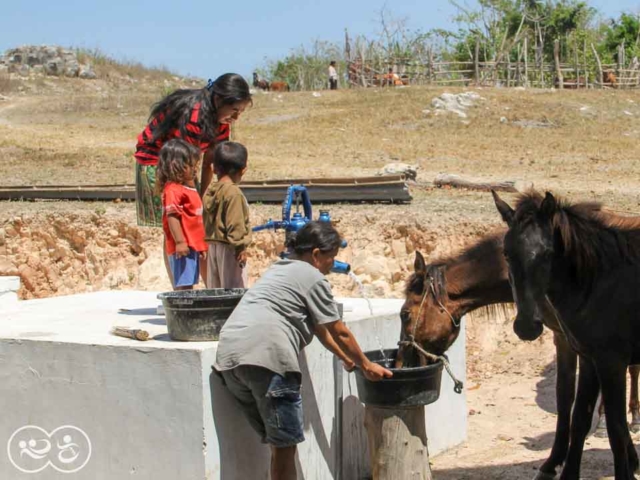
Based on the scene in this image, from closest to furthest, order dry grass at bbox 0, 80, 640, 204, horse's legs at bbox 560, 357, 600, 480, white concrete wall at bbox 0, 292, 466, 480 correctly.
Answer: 1. white concrete wall at bbox 0, 292, 466, 480
2. horse's legs at bbox 560, 357, 600, 480
3. dry grass at bbox 0, 80, 640, 204

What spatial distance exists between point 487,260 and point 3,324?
3117 mm

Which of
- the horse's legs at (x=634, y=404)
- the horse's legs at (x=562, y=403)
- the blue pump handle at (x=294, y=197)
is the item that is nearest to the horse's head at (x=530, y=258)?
the horse's legs at (x=562, y=403)

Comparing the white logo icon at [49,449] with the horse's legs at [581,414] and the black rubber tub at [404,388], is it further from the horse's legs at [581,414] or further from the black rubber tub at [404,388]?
the horse's legs at [581,414]

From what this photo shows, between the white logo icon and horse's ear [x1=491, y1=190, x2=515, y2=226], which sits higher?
horse's ear [x1=491, y1=190, x2=515, y2=226]

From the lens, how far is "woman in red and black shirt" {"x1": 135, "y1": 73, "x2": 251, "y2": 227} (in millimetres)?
5629

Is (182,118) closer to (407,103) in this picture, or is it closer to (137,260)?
(137,260)

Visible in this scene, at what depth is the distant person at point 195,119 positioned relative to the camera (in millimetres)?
5629

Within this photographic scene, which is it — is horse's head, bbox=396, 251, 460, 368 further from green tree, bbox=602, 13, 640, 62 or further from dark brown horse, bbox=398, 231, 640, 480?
green tree, bbox=602, 13, 640, 62

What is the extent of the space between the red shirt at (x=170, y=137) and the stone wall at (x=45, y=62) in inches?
1234

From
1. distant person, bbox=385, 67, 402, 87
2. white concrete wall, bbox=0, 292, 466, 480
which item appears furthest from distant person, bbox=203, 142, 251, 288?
distant person, bbox=385, 67, 402, 87

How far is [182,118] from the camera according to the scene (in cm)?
566

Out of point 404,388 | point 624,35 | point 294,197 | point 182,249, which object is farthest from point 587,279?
point 624,35

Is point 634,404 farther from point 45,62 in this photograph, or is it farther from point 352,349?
point 45,62

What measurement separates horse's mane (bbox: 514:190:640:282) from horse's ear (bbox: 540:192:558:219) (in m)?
0.03
